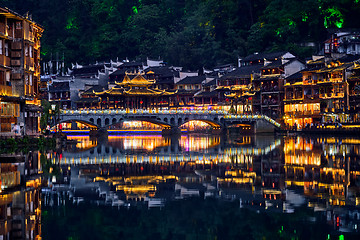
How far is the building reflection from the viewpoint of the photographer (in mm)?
22052

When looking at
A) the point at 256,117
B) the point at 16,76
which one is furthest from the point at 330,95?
the point at 16,76

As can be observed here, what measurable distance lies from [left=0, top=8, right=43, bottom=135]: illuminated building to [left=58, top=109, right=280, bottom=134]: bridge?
38800 millimetres

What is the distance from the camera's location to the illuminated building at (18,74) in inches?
2571

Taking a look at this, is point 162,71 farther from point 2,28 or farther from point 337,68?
point 2,28

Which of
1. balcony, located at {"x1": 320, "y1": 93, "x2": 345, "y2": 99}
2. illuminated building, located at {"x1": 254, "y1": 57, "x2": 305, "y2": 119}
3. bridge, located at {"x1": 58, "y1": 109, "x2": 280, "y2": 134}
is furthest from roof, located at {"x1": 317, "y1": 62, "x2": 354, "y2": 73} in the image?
bridge, located at {"x1": 58, "y1": 109, "x2": 280, "y2": 134}

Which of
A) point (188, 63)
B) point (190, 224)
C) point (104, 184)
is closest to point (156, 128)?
point (188, 63)

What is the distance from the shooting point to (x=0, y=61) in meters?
65.3

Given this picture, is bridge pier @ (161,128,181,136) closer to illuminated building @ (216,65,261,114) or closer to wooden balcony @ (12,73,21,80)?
illuminated building @ (216,65,261,114)

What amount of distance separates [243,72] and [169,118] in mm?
29965

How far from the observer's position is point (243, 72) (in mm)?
145250

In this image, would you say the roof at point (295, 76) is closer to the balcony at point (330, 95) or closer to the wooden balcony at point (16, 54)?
the balcony at point (330, 95)

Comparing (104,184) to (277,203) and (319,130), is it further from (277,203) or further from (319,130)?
(319,130)

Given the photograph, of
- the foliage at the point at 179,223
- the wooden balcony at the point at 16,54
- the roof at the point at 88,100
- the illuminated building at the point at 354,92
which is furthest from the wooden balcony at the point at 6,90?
the roof at the point at 88,100

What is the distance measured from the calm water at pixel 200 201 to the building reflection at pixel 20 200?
21 centimetres
